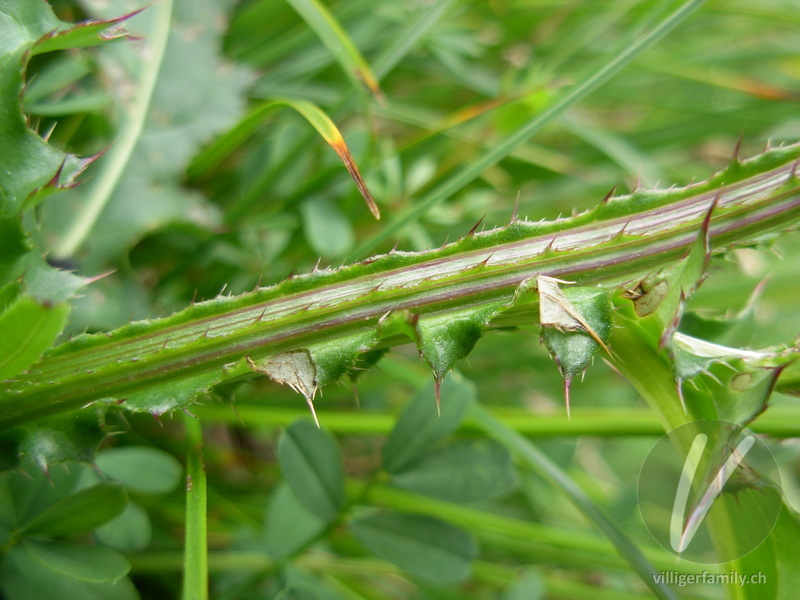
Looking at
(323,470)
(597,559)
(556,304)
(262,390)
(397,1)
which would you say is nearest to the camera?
(556,304)

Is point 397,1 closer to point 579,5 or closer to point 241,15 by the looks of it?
point 241,15

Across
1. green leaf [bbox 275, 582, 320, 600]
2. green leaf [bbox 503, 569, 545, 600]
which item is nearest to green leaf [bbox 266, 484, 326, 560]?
green leaf [bbox 275, 582, 320, 600]

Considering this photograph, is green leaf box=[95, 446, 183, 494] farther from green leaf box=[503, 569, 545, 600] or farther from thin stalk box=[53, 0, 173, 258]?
green leaf box=[503, 569, 545, 600]

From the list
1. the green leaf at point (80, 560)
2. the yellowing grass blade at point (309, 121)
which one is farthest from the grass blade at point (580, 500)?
the green leaf at point (80, 560)

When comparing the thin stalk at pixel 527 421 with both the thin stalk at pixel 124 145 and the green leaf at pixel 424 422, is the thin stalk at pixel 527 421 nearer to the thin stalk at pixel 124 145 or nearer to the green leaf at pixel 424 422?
the green leaf at pixel 424 422

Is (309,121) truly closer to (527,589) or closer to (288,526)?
(288,526)

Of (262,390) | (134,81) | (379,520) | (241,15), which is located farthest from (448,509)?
(241,15)

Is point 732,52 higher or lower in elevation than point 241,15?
lower
